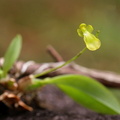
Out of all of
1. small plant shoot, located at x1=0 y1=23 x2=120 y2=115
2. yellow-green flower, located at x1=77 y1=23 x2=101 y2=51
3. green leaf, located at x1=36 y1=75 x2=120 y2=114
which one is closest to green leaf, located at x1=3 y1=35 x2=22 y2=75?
small plant shoot, located at x1=0 y1=23 x2=120 y2=115

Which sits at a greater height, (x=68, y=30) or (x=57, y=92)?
(x=68, y=30)

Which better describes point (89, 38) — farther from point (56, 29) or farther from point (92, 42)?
point (56, 29)

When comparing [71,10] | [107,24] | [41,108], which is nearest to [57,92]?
[41,108]

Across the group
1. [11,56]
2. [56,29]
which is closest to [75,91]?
[11,56]

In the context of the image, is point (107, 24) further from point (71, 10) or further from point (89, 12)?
point (71, 10)

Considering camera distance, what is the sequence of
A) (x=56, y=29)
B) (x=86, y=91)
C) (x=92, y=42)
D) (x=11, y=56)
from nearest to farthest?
(x=92, y=42), (x=86, y=91), (x=11, y=56), (x=56, y=29)

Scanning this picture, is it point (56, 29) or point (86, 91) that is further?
point (56, 29)
